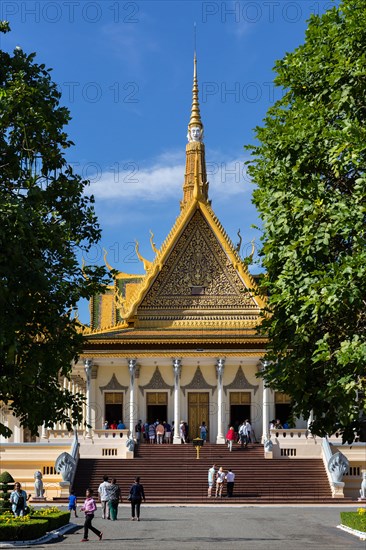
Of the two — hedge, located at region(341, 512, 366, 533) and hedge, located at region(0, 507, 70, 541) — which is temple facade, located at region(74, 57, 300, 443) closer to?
hedge, located at region(341, 512, 366, 533)

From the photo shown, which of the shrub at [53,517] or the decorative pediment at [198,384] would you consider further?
the decorative pediment at [198,384]

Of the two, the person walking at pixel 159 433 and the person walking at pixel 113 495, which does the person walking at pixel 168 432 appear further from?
the person walking at pixel 113 495

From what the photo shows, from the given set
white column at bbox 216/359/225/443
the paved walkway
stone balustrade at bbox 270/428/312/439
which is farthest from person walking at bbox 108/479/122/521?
white column at bbox 216/359/225/443

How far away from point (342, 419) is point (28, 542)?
6510 mm

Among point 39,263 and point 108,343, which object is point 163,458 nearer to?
point 108,343

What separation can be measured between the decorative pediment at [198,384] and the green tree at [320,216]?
914 inches

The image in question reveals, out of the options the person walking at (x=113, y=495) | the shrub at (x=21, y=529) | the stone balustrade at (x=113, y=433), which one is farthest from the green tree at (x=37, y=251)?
the stone balustrade at (x=113, y=433)

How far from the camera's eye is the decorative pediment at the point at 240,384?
132 feet

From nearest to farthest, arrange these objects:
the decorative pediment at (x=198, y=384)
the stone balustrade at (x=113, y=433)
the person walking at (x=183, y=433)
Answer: the stone balustrade at (x=113, y=433) < the person walking at (x=183, y=433) < the decorative pediment at (x=198, y=384)

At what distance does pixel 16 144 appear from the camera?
16.3 m

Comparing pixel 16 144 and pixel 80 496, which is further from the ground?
pixel 16 144

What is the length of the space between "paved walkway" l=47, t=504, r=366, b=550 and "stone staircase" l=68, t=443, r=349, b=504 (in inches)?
94.1

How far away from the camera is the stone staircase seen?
29031mm

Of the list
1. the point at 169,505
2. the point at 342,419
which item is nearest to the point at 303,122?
the point at 342,419
